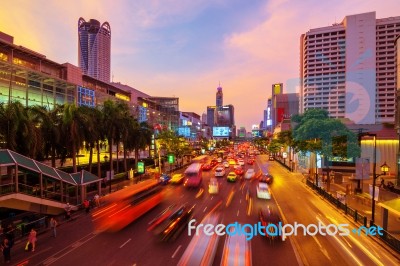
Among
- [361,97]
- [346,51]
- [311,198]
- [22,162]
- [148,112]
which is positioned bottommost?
[311,198]

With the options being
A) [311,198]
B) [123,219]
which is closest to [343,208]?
[311,198]

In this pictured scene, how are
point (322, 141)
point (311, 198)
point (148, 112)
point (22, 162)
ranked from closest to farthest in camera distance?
point (22, 162) < point (311, 198) < point (322, 141) < point (148, 112)

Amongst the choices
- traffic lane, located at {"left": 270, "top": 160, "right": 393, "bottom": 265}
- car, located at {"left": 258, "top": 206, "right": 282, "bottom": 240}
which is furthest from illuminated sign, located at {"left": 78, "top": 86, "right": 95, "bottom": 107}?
car, located at {"left": 258, "top": 206, "right": 282, "bottom": 240}

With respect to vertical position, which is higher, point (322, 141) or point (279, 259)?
point (322, 141)

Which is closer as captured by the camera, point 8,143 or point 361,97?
point 8,143

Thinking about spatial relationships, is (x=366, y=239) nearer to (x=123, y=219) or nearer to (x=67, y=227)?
(x=123, y=219)

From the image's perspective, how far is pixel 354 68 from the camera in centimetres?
16538

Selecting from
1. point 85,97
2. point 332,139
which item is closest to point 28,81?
point 85,97

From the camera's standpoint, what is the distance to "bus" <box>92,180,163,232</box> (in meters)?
24.2

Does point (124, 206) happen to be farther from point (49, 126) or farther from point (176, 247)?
point (49, 126)

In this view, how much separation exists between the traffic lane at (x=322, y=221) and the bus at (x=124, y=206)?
46.7 ft

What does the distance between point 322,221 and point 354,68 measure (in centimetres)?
16903

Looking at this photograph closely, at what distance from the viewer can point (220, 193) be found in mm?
37344

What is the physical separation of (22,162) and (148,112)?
325 feet
